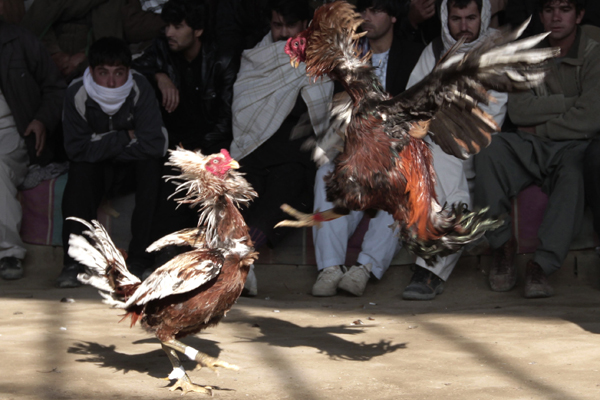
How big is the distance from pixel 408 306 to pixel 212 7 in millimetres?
3611

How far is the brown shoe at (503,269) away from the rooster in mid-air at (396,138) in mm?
1783

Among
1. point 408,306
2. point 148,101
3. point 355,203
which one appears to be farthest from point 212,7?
point 355,203

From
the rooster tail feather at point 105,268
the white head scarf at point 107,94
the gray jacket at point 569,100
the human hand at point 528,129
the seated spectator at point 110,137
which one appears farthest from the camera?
the white head scarf at point 107,94

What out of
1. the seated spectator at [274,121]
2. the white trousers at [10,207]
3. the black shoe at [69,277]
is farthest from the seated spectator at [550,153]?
the white trousers at [10,207]

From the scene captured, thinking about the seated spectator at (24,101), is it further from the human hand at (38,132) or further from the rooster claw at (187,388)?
the rooster claw at (187,388)

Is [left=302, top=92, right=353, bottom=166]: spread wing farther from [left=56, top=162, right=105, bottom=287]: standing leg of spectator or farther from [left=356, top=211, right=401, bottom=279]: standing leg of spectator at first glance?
[left=56, top=162, right=105, bottom=287]: standing leg of spectator

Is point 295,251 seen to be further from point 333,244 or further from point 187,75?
point 187,75

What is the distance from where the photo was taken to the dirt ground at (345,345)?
10.3ft


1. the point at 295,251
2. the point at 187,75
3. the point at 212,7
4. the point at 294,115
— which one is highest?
the point at 212,7

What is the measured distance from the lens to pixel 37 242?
605cm

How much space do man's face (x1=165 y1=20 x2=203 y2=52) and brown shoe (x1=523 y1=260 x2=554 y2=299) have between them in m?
3.33

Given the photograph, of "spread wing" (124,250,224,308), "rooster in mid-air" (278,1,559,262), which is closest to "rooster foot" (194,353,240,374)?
"spread wing" (124,250,224,308)

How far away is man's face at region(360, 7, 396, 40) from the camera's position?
5.71 meters

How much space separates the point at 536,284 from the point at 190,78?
330 centimetres
